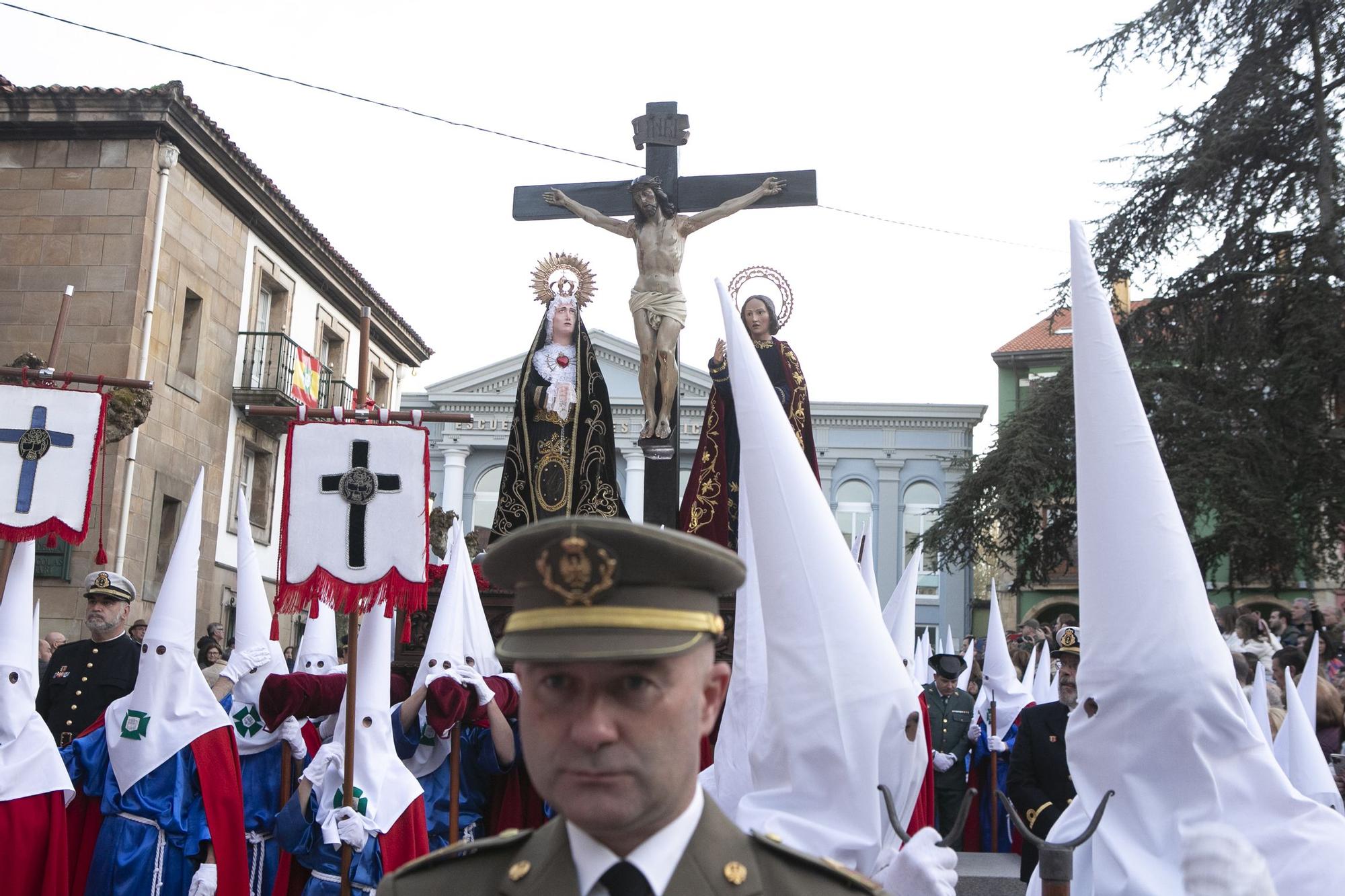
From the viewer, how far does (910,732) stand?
3.46m

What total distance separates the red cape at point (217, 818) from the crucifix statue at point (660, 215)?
336 cm

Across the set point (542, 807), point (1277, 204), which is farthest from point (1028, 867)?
point (1277, 204)

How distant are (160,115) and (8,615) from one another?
1350cm

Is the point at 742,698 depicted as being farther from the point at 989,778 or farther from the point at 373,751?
the point at 989,778

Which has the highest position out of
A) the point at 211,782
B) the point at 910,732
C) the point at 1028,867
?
the point at 910,732

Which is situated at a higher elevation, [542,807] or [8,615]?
[8,615]

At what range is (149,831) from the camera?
579 cm

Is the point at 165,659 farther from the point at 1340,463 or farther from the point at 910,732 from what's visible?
the point at 1340,463

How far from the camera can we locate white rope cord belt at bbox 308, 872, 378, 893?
5344 millimetres

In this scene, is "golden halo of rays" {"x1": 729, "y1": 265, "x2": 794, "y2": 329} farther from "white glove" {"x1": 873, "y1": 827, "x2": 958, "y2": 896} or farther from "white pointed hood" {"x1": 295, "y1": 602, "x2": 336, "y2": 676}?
"white glove" {"x1": 873, "y1": 827, "x2": 958, "y2": 896}

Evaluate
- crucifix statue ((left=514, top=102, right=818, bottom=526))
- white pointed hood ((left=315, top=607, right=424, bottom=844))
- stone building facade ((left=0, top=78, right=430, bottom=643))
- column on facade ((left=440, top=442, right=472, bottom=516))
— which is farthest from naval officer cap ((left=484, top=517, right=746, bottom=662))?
column on facade ((left=440, top=442, right=472, bottom=516))

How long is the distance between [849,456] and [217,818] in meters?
30.7

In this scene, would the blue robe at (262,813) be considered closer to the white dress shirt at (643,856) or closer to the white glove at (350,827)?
the white glove at (350,827)

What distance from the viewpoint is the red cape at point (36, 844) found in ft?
18.4
